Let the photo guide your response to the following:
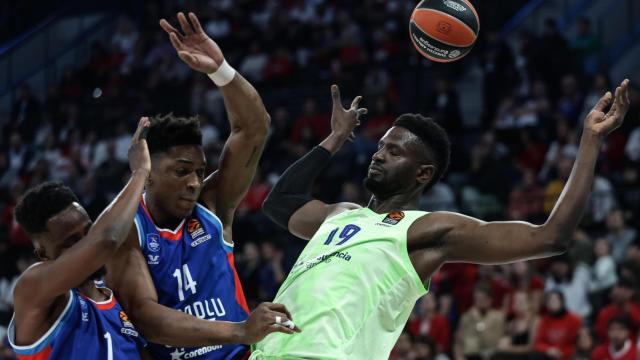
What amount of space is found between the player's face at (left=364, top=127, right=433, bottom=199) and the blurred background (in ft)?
18.6

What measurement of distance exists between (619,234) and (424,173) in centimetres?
728

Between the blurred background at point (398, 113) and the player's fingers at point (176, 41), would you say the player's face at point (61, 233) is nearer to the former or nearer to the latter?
the player's fingers at point (176, 41)

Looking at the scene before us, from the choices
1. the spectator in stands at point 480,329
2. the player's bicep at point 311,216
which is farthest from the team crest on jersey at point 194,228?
the spectator in stands at point 480,329

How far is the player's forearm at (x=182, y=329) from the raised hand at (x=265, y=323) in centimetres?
6

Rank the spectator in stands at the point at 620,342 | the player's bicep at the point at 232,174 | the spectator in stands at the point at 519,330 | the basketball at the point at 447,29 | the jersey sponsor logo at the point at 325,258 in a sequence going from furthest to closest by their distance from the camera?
the spectator in stands at the point at 519,330 → the spectator in stands at the point at 620,342 → the basketball at the point at 447,29 → the player's bicep at the point at 232,174 → the jersey sponsor logo at the point at 325,258

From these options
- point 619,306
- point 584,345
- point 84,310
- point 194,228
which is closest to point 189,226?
point 194,228

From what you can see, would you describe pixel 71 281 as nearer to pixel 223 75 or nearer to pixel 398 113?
pixel 223 75

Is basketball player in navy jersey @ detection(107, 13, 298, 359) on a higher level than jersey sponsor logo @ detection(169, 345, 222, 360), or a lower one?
higher

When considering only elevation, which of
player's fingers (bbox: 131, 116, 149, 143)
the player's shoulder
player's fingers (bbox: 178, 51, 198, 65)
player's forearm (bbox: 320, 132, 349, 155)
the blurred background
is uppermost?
player's fingers (bbox: 178, 51, 198, 65)

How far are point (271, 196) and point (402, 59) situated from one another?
1188 centimetres


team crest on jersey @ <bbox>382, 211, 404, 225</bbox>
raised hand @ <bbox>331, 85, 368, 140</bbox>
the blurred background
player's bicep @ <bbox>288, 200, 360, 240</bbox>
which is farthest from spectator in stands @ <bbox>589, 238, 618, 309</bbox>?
team crest on jersey @ <bbox>382, 211, 404, 225</bbox>

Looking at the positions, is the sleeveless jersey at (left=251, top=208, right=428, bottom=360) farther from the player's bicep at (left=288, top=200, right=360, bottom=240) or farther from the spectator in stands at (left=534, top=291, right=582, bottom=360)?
the spectator in stands at (left=534, top=291, right=582, bottom=360)

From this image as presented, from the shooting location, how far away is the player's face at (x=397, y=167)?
5766mm

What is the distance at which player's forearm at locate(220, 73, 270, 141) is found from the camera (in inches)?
232
